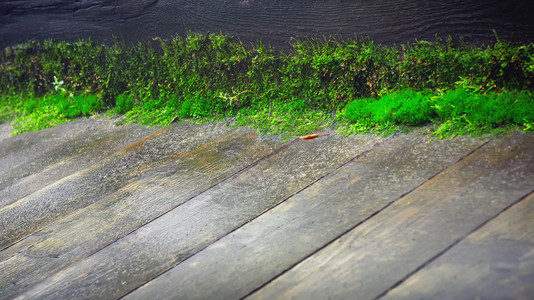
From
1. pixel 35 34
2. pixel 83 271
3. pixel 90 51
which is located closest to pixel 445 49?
pixel 83 271

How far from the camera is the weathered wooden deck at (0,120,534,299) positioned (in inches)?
49.1

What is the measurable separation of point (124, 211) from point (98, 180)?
1.55 feet

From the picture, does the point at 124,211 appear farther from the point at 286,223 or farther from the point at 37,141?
the point at 37,141

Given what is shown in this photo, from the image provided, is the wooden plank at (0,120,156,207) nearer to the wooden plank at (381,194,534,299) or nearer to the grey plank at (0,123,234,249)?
the grey plank at (0,123,234,249)

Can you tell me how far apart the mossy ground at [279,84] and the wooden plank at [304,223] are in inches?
9.3

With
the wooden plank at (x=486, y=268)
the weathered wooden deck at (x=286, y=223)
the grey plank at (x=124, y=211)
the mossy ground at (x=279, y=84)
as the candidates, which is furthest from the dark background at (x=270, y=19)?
the wooden plank at (x=486, y=268)

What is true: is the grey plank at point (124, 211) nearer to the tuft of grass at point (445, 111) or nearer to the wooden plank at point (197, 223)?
the wooden plank at point (197, 223)

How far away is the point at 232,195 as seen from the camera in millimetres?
1859

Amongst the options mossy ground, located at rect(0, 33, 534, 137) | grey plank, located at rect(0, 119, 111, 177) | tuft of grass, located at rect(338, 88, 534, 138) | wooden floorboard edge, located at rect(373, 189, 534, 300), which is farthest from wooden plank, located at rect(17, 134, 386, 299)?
grey plank, located at rect(0, 119, 111, 177)

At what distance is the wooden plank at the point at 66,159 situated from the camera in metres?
2.46

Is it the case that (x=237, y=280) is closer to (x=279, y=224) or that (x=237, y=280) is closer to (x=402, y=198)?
(x=279, y=224)

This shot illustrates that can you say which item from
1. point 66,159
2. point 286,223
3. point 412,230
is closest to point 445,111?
point 412,230

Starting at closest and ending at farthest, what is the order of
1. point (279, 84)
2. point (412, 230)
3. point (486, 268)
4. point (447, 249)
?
1. point (486, 268)
2. point (447, 249)
3. point (412, 230)
4. point (279, 84)

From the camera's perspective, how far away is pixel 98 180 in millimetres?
2309
